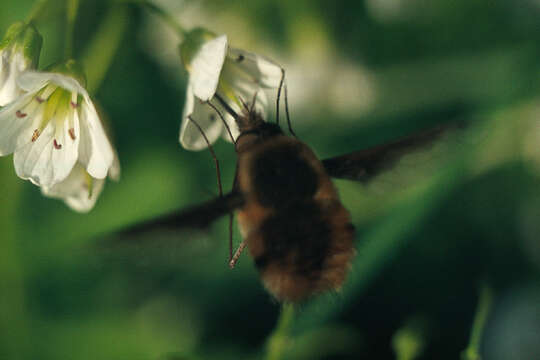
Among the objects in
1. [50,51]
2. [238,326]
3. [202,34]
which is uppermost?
[202,34]

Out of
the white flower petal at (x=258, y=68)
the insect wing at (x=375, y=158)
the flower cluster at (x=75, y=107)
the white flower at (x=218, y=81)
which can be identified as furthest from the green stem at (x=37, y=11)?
the insect wing at (x=375, y=158)

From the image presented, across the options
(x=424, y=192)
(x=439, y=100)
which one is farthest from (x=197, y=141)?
(x=439, y=100)

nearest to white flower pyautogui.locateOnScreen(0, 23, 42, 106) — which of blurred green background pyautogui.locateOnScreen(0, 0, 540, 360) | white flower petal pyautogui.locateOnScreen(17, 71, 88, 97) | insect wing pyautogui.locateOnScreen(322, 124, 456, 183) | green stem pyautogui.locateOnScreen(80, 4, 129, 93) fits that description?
white flower petal pyautogui.locateOnScreen(17, 71, 88, 97)

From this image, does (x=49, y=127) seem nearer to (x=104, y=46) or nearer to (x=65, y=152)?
(x=65, y=152)

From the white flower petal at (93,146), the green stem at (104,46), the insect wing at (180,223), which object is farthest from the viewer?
the green stem at (104,46)

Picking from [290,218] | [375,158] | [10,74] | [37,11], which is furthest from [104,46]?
[290,218]

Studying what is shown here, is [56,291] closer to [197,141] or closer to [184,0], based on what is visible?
[197,141]

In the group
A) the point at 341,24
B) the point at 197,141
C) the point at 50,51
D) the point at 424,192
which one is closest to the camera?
the point at 197,141

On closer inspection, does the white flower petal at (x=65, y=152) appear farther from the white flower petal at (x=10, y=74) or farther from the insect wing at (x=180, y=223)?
the insect wing at (x=180, y=223)
